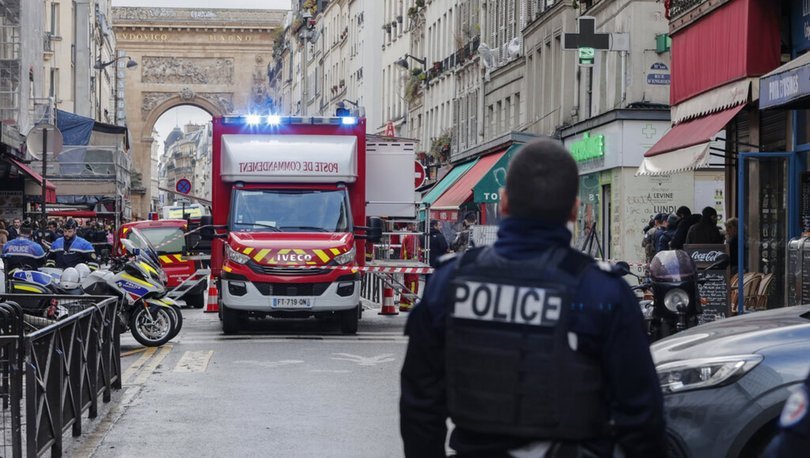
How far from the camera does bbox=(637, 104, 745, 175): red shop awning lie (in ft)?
64.0

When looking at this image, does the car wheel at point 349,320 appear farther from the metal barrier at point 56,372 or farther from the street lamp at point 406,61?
the street lamp at point 406,61

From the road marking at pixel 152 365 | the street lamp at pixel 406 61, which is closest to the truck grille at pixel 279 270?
the road marking at pixel 152 365

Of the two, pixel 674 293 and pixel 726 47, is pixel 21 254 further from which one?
pixel 674 293

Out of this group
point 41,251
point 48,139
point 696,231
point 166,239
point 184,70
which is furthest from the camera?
point 184,70

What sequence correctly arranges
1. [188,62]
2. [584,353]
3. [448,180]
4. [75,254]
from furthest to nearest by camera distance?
[188,62] < [448,180] < [75,254] < [584,353]

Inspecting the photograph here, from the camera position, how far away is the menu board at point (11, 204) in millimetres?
41875

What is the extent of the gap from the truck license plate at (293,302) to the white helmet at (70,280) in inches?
99.7

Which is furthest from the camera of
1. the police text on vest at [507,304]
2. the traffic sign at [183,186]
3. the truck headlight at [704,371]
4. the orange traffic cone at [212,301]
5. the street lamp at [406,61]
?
the street lamp at [406,61]

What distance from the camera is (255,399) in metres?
12.5

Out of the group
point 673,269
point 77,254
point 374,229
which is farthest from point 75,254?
point 673,269

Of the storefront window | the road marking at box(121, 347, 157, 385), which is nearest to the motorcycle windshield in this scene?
the road marking at box(121, 347, 157, 385)

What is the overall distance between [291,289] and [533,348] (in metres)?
15.4

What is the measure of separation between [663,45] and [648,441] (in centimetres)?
2791

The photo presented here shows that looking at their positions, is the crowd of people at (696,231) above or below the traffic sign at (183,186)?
below
